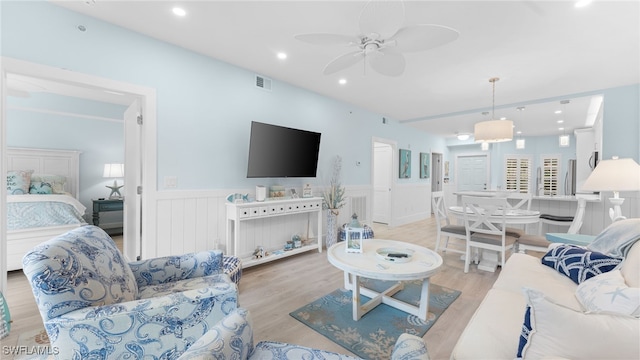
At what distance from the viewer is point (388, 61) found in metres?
2.16

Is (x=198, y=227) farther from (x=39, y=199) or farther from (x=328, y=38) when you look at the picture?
(x=328, y=38)

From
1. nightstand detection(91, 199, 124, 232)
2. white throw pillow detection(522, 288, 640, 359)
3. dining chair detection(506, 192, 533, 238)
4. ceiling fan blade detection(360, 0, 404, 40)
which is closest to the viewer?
white throw pillow detection(522, 288, 640, 359)

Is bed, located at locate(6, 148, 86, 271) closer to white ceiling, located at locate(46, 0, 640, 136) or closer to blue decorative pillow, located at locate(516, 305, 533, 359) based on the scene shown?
white ceiling, located at locate(46, 0, 640, 136)

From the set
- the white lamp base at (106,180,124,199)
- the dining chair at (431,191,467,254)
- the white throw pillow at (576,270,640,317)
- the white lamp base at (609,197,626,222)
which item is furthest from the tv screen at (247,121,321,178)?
the white lamp base at (106,180,124,199)

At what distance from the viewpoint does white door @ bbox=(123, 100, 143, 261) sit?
2.71 meters

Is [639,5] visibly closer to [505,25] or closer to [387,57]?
[505,25]

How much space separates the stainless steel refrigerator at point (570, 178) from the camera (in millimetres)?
7195

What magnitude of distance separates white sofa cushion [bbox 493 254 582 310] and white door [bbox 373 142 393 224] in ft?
14.1

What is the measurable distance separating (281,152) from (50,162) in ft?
13.6

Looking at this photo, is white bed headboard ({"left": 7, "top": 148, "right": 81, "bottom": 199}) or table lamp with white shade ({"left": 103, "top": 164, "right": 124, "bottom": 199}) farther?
table lamp with white shade ({"left": 103, "top": 164, "right": 124, "bottom": 199})

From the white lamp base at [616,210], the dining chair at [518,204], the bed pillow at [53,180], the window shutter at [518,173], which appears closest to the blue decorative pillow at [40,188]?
the bed pillow at [53,180]

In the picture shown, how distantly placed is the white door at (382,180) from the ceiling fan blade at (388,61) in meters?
4.23

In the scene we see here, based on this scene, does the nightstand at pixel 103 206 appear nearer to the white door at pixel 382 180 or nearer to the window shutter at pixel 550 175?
the white door at pixel 382 180

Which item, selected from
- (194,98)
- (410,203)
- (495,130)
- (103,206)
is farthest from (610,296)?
(103,206)
